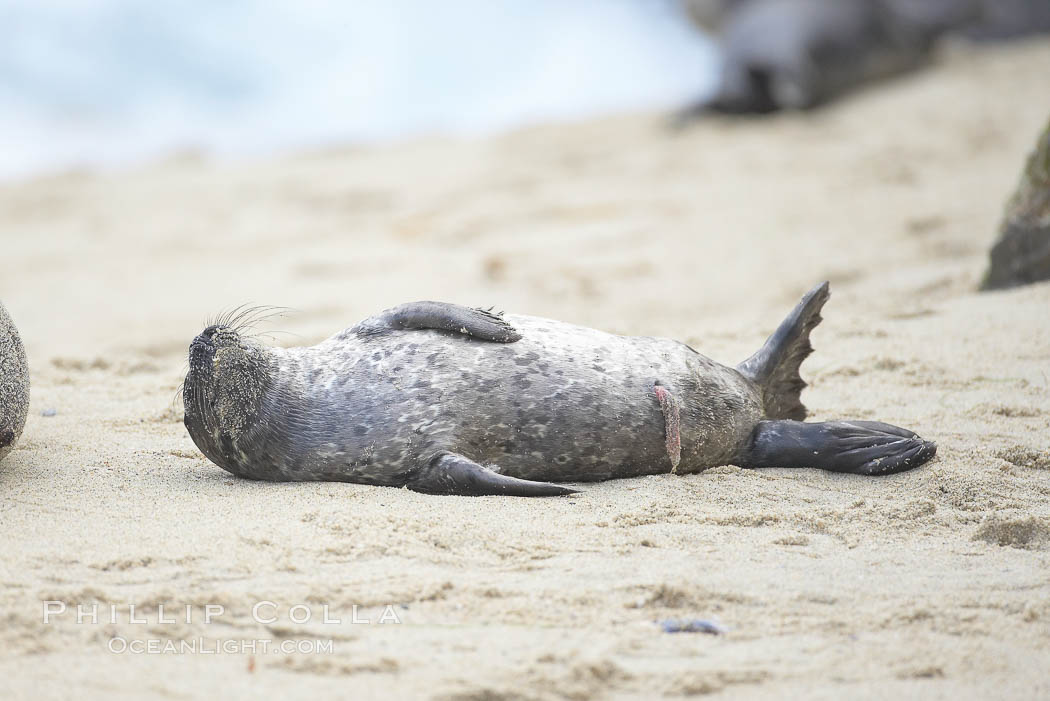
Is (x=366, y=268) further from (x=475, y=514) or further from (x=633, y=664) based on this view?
(x=633, y=664)

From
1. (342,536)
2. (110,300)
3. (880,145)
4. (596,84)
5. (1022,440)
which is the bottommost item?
(342,536)

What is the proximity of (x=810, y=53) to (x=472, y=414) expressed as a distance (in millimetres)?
8253

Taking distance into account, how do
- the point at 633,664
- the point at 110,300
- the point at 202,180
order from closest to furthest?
1. the point at 633,664
2. the point at 110,300
3. the point at 202,180

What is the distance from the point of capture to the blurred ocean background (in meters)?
17.8

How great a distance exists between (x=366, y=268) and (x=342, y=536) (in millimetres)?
4760

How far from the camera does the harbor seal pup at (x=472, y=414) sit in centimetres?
335

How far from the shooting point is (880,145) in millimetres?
9031

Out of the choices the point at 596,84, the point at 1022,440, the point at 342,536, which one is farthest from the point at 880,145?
the point at 596,84

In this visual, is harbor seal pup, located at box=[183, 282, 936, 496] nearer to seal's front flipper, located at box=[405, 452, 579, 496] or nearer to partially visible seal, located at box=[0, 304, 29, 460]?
seal's front flipper, located at box=[405, 452, 579, 496]

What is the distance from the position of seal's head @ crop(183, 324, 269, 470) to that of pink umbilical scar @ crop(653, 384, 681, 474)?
1.28m

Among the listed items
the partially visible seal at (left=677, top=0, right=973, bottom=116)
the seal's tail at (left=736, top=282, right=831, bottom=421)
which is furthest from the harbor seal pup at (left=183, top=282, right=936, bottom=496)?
the partially visible seal at (left=677, top=0, right=973, bottom=116)

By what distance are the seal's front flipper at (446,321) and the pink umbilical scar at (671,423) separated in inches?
20.4

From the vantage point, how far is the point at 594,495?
3.32 m

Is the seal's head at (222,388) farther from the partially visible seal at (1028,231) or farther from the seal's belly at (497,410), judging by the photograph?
the partially visible seal at (1028,231)
